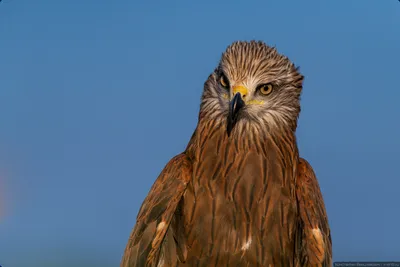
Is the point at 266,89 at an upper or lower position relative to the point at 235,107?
upper

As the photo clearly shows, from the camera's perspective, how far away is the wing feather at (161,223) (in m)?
5.97

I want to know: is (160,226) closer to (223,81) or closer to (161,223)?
(161,223)

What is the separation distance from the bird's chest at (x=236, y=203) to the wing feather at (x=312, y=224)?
22 cm

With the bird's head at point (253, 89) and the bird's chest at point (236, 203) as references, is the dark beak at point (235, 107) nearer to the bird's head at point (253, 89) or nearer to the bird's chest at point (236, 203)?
the bird's head at point (253, 89)

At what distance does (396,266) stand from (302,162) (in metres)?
23.2

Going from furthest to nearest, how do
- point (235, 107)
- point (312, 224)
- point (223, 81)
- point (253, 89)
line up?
1. point (312, 224)
2. point (223, 81)
3. point (253, 89)
4. point (235, 107)

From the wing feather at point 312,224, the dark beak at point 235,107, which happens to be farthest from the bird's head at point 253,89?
the wing feather at point 312,224

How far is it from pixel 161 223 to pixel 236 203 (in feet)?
2.94

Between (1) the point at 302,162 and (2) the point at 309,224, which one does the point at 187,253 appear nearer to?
(2) the point at 309,224

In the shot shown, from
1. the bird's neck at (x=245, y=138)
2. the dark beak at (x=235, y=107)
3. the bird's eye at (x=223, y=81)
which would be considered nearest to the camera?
the dark beak at (x=235, y=107)

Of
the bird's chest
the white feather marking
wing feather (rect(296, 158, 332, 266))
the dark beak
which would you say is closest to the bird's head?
the dark beak

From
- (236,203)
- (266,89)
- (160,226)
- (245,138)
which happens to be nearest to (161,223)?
(160,226)

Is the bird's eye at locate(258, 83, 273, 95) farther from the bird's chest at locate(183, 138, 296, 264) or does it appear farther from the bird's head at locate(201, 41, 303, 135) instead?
the bird's chest at locate(183, 138, 296, 264)

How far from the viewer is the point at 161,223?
19.7 feet
